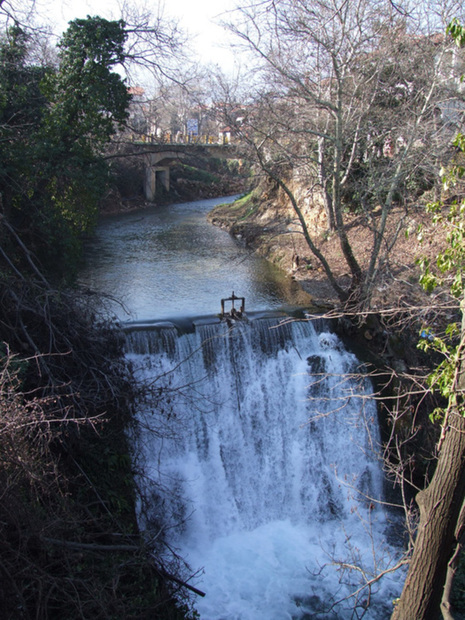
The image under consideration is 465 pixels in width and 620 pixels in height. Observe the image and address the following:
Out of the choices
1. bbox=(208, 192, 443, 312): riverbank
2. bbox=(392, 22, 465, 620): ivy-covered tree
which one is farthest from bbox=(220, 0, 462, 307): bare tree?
bbox=(392, 22, 465, 620): ivy-covered tree

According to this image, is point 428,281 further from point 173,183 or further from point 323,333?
point 173,183

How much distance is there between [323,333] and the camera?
1124 cm

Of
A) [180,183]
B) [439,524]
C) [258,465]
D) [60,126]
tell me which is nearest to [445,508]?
[439,524]

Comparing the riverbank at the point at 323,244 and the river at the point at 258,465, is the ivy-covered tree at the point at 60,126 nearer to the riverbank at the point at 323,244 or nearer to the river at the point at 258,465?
the river at the point at 258,465

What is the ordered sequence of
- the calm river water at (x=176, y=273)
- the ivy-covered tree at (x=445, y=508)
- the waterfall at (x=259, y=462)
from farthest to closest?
the calm river water at (x=176, y=273) < the waterfall at (x=259, y=462) < the ivy-covered tree at (x=445, y=508)

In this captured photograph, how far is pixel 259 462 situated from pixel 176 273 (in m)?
7.30

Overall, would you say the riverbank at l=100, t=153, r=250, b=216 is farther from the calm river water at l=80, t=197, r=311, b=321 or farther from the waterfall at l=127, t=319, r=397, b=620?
the waterfall at l=127, t=319, r=397, b=620

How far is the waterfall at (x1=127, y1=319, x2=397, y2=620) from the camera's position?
846 centimetres

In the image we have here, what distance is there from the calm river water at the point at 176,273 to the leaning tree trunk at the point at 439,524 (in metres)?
6.94

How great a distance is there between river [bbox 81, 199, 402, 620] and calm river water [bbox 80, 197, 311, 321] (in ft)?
3.44

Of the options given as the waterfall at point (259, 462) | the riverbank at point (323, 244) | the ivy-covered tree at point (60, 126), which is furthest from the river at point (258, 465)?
the ivy-covered tree at point (60, 126)

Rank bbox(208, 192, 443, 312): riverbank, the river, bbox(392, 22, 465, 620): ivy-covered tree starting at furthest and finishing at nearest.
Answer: bbox(208, 192, 443, 312): riverbank → the river → bbox(392, 22, 465, 620): ivy-covered tree

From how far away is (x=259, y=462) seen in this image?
9.84 m

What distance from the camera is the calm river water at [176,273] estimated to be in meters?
12.8
